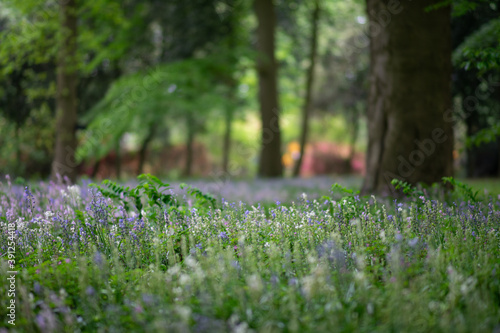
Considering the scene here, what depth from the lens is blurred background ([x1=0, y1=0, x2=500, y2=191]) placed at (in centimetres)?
1019

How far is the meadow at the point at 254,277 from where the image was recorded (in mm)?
2264

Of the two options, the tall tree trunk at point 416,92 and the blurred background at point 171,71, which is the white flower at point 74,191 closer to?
the tall tree trunk at point 416,92

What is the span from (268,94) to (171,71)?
13.2ft

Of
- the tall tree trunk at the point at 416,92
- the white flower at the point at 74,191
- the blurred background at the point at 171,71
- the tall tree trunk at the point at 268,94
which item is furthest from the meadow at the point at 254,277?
the tall tree trunk at the point at 268,94

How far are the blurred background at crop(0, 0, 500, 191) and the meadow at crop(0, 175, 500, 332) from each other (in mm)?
2757

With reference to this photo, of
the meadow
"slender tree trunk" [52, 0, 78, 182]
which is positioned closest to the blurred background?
"slender tree trunk" [52, 0, 78, 182]

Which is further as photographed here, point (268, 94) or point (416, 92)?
point (268, 94)

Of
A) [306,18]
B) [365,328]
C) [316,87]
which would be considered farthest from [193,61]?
[316,87]

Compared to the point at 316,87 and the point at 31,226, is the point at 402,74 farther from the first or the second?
the point at 316,87

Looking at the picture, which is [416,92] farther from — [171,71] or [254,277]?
[171,71]

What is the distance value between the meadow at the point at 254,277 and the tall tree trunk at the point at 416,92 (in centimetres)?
192

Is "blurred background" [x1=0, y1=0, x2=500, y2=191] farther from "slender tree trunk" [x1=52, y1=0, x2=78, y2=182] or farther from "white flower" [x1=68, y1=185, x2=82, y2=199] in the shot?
"white flower" [x1=68, y1=185, x2=82, y2=199]

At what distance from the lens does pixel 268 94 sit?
14.7 m

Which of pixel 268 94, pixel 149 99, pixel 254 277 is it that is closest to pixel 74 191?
pixel 254 277
